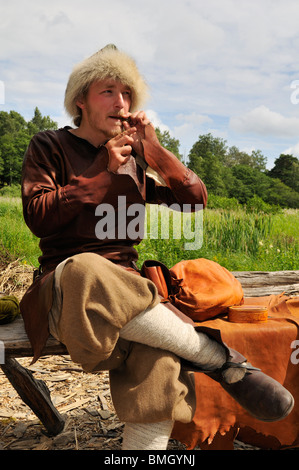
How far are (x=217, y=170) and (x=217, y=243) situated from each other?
2875 centimetres

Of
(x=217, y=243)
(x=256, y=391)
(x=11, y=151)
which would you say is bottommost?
(x=256, y=391)

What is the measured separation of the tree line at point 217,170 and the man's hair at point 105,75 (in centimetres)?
2587

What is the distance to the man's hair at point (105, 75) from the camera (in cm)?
224

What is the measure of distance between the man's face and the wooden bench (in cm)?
110

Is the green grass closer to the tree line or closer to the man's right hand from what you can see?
the man's right hand

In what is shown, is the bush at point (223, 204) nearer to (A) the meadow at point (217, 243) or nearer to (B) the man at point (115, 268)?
(A) the meadow at point (217, 243)

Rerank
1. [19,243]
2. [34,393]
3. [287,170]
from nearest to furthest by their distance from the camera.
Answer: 1. [34,393]
2. [19,243]
3. [287,170]

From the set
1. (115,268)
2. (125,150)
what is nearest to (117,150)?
(125,150)

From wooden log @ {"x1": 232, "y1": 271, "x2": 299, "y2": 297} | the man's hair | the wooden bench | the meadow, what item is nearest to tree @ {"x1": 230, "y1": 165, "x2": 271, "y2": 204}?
the meadow

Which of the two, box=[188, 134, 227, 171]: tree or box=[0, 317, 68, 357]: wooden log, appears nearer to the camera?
box=[0, 317, 68, 357]: wooden log

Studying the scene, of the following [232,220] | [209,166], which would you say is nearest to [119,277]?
[232,220]

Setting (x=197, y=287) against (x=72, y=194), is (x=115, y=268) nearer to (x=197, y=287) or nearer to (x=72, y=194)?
(x=72, y=194)

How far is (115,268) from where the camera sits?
67.7 inches

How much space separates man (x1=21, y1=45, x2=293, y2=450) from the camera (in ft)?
5.53
